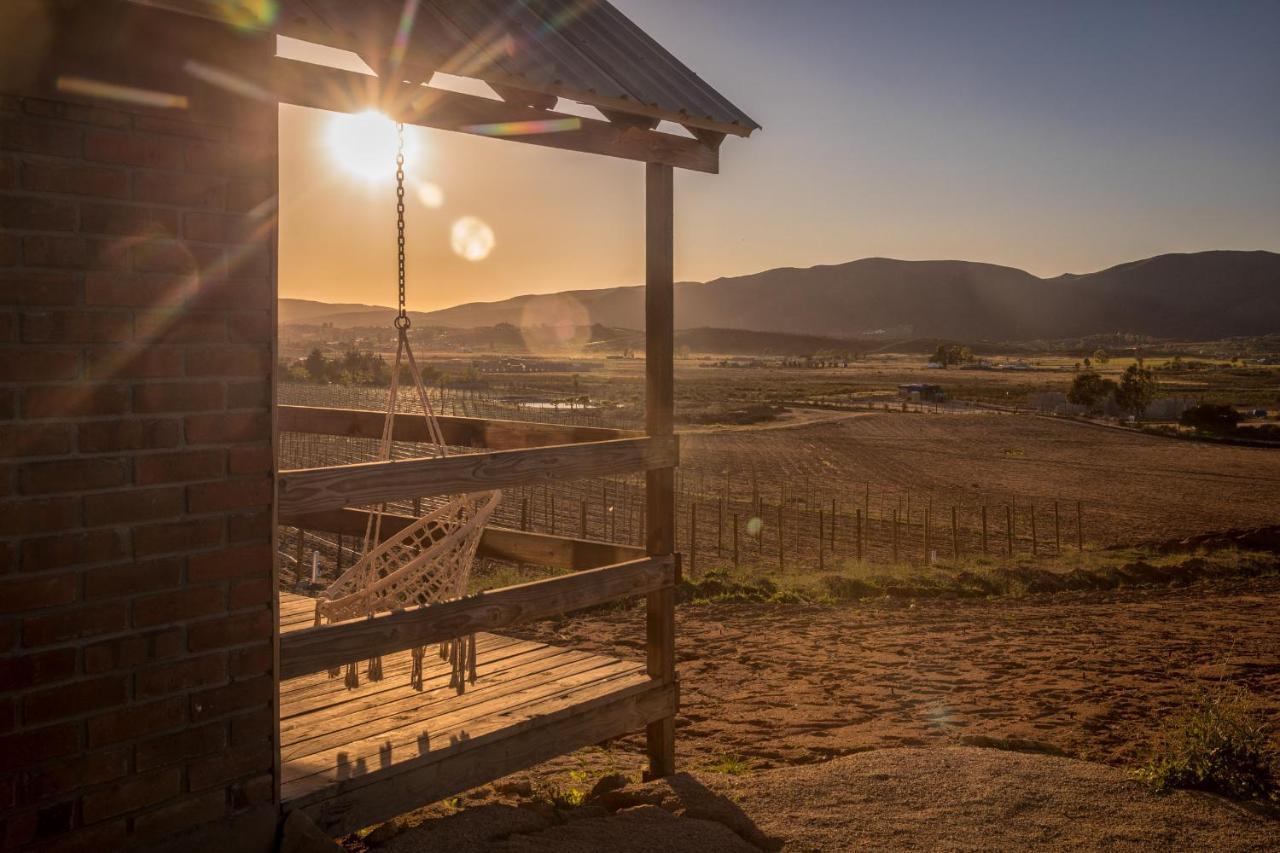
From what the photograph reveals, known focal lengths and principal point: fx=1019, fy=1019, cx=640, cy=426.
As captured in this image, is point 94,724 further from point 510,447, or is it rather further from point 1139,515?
point 1139,515

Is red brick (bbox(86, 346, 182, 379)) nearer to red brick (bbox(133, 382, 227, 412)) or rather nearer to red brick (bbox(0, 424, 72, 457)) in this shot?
red brick (bbox(133, 382, 227, 412))

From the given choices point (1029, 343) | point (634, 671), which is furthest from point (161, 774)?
point (1029, 343)

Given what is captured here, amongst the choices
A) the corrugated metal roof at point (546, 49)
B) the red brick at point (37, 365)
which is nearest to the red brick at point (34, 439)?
the red brick at point (37, 365)

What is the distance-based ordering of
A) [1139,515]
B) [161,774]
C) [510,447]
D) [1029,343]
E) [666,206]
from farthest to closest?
[1029,343]
[1139,515]
[510,447]
[666,206]
[161,774]

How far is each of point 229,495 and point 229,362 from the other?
362 millimetres

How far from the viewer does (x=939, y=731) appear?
18.7ft

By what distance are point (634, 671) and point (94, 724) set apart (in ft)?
8.30

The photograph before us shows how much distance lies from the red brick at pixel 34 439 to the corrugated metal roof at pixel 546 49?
49.7 inches

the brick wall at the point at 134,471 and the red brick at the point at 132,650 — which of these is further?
the red brick at the point at 132,650

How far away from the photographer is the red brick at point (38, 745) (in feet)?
7.79

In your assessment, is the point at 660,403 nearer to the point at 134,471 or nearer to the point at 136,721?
the point at 134,471

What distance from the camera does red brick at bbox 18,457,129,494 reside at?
239cm

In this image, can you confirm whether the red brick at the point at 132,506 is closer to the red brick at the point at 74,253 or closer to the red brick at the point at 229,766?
the red brick at the point at 74,253

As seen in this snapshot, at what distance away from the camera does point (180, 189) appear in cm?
265
